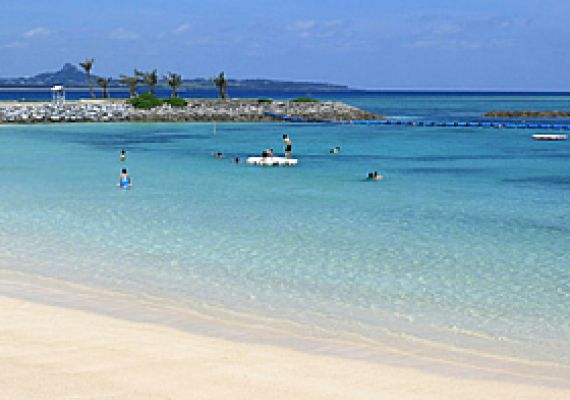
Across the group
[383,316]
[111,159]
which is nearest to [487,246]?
[383,316]

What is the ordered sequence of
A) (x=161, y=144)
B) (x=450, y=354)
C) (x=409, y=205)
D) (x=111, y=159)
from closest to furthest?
1. (x=450, y=354)
2. (x=409, y=205)
3. (x=111, y=159)
4. (x=161, y=144)

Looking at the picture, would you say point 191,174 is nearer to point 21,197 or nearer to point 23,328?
point 21,197

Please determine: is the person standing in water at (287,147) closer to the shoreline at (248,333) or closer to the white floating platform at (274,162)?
the white floating platform at (274,162)

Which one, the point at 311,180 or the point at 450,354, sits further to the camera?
the point at 311,180

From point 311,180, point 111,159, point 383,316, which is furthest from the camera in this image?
point 111,159

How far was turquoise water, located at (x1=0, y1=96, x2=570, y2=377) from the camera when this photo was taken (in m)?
12.5

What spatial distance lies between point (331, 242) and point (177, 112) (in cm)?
6987

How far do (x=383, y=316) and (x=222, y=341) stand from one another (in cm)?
287

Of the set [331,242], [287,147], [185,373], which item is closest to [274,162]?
[287,147]

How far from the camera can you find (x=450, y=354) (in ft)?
35.1

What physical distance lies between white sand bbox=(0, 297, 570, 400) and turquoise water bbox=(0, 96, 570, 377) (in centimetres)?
171

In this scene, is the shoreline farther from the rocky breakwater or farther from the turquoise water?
the rocky breakwater

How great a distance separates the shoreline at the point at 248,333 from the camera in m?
9.69

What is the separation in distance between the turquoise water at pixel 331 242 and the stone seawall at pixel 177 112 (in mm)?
39530
